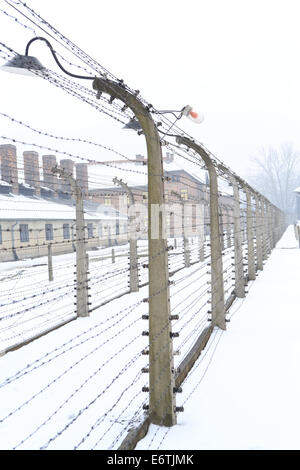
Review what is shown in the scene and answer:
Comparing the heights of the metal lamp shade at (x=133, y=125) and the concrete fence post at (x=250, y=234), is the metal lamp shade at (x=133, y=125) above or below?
above

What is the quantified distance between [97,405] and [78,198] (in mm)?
3976

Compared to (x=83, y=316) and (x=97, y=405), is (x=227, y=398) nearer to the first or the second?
(x=97, y=405)

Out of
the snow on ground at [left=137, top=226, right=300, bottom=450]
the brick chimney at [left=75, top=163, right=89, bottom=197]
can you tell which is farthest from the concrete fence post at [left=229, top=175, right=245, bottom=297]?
the brick chimney at [left=75, top=163, right=89, bottom=197]

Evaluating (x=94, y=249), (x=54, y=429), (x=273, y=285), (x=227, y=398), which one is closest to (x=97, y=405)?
(x=54, y=429)

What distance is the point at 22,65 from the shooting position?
7.30 ft

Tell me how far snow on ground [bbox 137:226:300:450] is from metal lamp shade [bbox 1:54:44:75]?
8.51 ft

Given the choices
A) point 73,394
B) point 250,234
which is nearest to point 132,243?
point 250,234

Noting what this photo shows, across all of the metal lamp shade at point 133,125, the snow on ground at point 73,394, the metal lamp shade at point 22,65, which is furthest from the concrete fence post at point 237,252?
the metal lamp shade at point 22,65

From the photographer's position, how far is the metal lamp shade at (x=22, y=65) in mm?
2185

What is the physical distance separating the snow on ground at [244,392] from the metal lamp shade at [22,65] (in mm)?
2594

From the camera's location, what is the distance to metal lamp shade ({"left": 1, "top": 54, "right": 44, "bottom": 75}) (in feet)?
7.17

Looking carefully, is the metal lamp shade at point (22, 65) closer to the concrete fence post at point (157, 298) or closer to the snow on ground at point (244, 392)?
the concrete fence post at point (157, 298)

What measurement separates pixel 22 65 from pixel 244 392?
318cm

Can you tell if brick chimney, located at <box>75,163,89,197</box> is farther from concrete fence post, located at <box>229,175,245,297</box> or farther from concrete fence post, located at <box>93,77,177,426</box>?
concrete fence post, located at <box>229,175,245,297</box>
